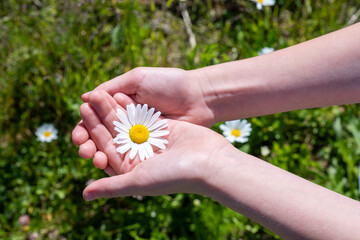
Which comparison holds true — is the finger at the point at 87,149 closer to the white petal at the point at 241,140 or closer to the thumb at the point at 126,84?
the thumb at the point at 126,84

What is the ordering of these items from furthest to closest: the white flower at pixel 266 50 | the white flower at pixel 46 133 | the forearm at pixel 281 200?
the white flower at pixel 266 50, the white flower at pixel 46 133, the forearm at pixel 281 200

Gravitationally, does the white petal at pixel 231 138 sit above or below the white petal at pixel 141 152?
below

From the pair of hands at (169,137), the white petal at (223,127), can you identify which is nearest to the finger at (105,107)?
the pair of hands at (169,137)

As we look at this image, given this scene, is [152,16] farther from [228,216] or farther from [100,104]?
[228,216]

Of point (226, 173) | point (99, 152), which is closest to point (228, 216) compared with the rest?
point (226, 173)

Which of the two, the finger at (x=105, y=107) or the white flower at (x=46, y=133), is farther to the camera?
the white flower at (x=46, y=133)

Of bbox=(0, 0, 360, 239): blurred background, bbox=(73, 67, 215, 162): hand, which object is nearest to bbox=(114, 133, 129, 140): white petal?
bbox=(73, 67, 215, 162): hand
